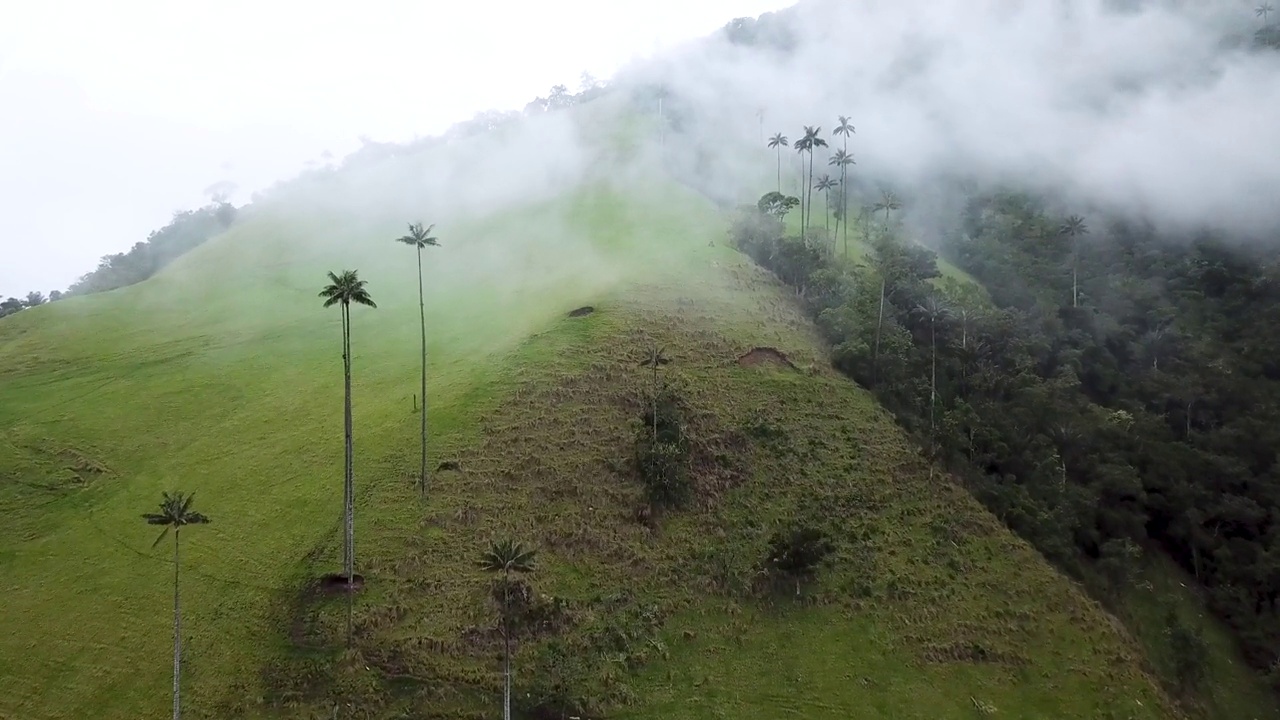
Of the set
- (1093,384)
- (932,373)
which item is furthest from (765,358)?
(1093,384)

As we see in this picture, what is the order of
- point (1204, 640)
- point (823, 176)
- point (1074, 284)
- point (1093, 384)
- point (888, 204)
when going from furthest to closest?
point (823, 176)
point (888, 204)
point (1074, 284)
point (1093, 384)
point (1204, 640)

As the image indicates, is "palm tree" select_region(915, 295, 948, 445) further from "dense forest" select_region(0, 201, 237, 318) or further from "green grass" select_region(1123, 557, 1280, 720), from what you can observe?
"dense forest" select_region(0, 201, 237, 318)

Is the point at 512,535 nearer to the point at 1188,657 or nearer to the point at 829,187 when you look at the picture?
the point at 1188,657

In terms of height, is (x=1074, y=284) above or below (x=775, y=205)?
below

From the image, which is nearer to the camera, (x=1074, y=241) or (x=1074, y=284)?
(x=1074, y=284)

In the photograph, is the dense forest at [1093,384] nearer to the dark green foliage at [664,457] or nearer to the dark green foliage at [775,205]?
the dark green foliage at [775,205]

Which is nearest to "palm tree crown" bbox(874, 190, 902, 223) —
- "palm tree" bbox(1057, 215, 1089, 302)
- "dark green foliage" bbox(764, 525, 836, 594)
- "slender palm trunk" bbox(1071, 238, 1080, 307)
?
"palm tree" bbox(1057, 215, 1089, 302)
